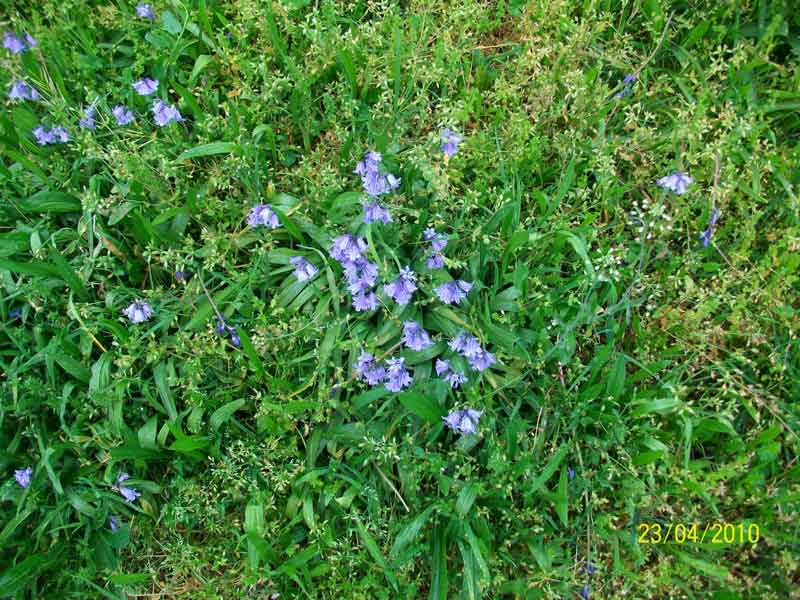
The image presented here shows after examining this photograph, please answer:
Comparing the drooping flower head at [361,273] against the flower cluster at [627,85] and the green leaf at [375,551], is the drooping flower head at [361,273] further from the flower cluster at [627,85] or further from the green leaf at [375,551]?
the flower cluster at [627,85]

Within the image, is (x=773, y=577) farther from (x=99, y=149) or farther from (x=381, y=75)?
(x=99, y=149)

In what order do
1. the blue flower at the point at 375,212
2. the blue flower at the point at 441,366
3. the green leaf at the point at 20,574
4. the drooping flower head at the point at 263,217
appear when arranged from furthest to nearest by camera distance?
the drooping flower head at the point at 263,217 → the blue flower at the point at 441,366 → the blue flower at the point at 375,212 → the green leaf at the point at 20,574

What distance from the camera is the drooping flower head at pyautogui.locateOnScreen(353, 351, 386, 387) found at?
271 centimetres

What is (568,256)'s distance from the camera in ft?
9.98

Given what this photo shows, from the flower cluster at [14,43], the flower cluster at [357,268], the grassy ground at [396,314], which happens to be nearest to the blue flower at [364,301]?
the flower cluster at [357,268]

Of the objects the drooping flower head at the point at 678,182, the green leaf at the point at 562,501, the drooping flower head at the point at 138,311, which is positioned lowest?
the green leaf at the point at 562,501

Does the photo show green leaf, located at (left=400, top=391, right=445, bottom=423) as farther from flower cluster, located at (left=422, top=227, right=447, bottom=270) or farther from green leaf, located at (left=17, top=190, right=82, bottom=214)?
green leaf, located at (left=17, top=190, right=82, bottom=214)

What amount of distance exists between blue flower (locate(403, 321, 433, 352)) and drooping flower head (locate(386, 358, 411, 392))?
3.3 inches

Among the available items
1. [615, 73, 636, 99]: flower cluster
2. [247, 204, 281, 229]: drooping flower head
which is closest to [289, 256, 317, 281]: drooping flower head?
[247, 204, 281, 229]: drooping flower head

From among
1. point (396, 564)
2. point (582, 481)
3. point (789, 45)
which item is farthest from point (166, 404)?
point (789, 45)

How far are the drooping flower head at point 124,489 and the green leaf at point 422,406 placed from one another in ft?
4.12

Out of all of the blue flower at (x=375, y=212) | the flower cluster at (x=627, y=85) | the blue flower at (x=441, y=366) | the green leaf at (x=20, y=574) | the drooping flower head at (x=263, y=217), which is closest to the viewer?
the green leaf at (x=20, y=574)

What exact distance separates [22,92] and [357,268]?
73.5 inches

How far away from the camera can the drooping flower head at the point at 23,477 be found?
8.78 feet
